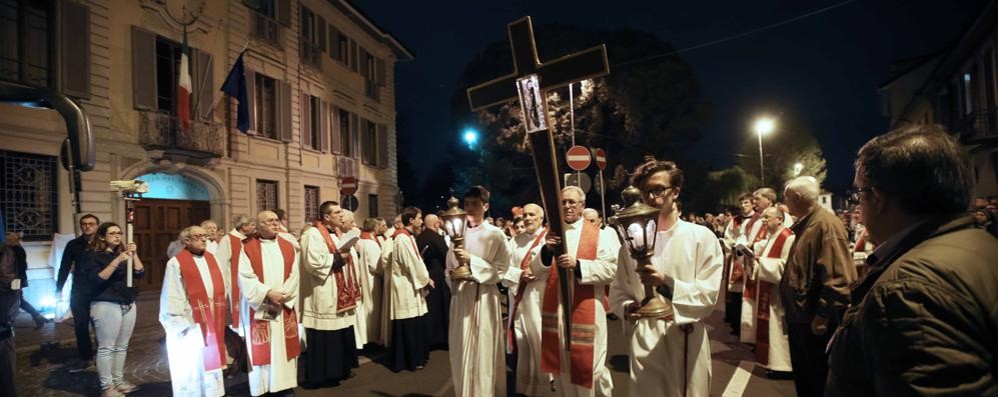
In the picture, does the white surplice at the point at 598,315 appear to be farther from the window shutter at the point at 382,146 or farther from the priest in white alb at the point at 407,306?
the window shutter at the point at 382,146

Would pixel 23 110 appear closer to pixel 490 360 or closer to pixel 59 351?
pixel 59 351

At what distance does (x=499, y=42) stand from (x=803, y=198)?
26.0m

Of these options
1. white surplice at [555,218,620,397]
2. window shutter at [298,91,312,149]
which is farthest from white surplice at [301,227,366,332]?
window shutter at [298,91,312,149]

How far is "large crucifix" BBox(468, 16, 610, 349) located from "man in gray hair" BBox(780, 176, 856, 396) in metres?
1.74

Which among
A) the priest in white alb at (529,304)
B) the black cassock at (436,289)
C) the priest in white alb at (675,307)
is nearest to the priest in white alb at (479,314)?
the priest in white alb at (529,304)

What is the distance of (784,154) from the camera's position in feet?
136

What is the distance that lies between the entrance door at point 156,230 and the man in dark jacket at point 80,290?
21.3 ft

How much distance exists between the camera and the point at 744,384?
582 centimetres

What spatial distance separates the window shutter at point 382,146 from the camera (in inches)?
993

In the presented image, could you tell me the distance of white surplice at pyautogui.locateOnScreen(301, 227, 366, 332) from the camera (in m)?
5.98

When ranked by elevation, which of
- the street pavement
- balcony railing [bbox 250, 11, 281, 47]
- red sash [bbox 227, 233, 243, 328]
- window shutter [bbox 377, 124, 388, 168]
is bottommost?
the street pavement

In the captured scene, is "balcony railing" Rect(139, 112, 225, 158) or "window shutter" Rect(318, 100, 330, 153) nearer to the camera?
"balcony railing" Rect(139, 112, 225, 158)

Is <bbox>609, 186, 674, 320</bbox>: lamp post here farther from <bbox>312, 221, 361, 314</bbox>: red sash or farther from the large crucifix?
<bbox>312, 221, 361, 314</bbox>: red sash


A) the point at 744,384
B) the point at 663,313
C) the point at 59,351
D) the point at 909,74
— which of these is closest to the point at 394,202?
the point at 59,351
